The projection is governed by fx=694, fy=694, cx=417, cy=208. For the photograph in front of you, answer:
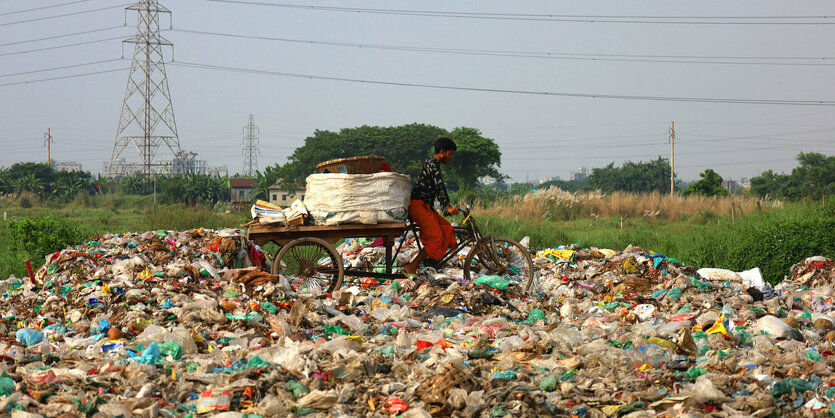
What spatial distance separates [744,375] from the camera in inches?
181

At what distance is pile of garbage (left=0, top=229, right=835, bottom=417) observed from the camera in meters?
3.98

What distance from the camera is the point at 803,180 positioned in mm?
48875

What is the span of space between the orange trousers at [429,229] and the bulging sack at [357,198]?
0.79 ft

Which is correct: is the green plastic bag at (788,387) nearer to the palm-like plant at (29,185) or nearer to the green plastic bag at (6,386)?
the green plastic bag at (6,386)

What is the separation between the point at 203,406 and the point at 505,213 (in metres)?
17.4

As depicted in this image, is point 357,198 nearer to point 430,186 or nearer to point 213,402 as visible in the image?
point 430,186

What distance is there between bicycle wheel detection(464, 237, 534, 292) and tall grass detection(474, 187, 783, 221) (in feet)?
41.7

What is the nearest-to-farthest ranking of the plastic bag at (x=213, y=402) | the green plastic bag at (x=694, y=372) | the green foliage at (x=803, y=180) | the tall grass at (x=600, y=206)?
1. the plastic bag at (x=213, y=402)
2. the green plastic bag at (x=694, y=372)
3. the tall grass at (x=600, y=206)
4. the green foliage at (x=803, y=180)

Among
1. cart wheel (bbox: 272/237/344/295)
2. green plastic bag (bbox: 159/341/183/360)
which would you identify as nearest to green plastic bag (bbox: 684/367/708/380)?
green plastic bag (bbox: 159/341/183/360)

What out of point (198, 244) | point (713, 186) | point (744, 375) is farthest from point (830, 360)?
point (713, 186)

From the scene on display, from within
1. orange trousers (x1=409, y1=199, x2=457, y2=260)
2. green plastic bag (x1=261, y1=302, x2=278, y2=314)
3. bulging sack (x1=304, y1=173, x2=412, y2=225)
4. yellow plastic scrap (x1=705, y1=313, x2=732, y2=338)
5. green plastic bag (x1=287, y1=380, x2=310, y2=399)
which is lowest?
yellow plastic scrap (x1=705, y1=313, x2=732, y2=338)

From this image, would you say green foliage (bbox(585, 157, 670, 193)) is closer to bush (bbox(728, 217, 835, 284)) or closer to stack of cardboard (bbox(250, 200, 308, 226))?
bush (bbox(728, 217, 835, 284))

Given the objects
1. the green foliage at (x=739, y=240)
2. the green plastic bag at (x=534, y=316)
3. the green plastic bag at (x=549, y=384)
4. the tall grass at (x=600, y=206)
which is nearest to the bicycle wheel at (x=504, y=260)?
the green plastic bag at (x=534, y=316)

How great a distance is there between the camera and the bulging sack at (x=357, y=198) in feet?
23.4
